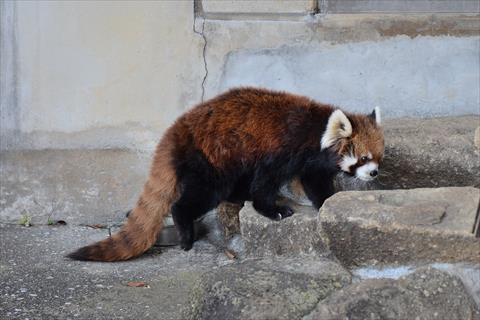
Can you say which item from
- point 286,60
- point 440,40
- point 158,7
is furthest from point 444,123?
point 158,7

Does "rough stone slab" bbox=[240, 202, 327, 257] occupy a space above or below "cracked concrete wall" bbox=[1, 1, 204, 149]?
below

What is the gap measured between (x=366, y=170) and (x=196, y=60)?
4.47ft

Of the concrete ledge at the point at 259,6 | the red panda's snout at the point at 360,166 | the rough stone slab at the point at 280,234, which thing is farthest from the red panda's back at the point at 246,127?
the concrete ledge at the point at 259,6

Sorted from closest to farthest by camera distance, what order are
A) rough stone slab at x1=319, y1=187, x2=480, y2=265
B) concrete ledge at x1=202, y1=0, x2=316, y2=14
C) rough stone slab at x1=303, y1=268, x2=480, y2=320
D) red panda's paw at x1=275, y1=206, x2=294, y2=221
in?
rough stone slab at x1=303, y1=268, x2=480, y2=320 < rough stone slab at x1=319, y1=187, x2=480, y2=265 < red panda's paw at x1=275, y1=206, x2=294, y2=221 < concrete ledge at x1=202, y1=0, x2=316, y2=14

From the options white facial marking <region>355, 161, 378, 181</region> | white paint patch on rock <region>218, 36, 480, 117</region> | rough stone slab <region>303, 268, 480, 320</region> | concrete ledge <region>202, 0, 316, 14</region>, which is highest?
concrete ledge <region>202, 0, 316, 14</region>

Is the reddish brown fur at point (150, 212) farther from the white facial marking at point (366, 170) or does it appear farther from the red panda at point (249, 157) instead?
the white facial marking at point (366, 170)

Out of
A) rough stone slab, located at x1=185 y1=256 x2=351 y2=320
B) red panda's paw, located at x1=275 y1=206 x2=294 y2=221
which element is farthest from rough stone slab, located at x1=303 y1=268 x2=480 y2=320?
red panda's paw, located at x1=275 y1=206 x2=294 y2=221

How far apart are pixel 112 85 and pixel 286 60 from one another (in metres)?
1.12

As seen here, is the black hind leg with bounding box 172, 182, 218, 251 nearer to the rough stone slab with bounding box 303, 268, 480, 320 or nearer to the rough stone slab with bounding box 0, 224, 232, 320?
the rough stone slab with bounding box 0, 224, 232, 320

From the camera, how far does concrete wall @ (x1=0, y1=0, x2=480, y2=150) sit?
5105mm

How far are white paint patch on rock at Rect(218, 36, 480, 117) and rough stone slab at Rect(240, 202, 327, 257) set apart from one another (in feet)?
3.39

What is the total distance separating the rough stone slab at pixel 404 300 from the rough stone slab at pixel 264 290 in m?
0.10

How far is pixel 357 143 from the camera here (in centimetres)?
456

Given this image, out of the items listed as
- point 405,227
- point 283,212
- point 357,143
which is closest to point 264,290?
point 405,227
